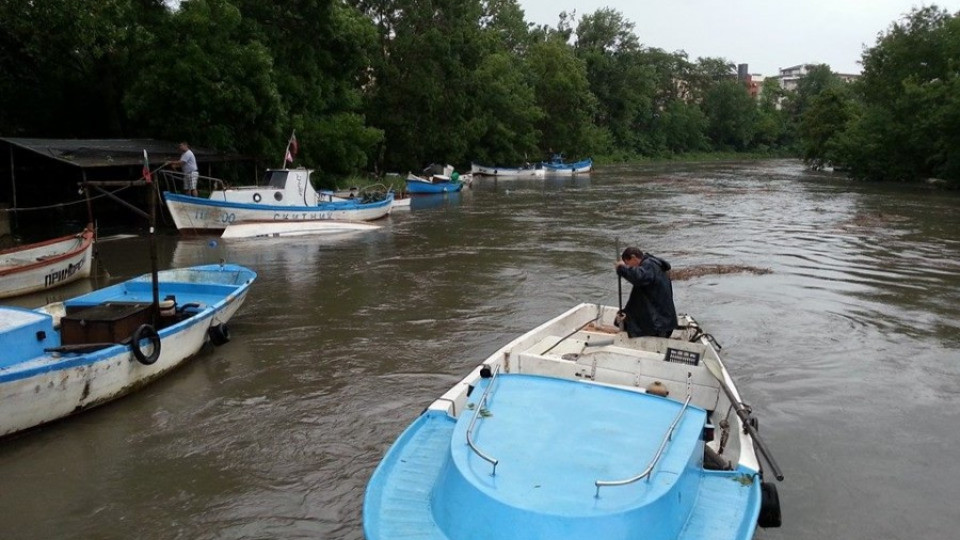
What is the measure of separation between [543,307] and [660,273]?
210 inches

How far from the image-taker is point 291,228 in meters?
22.8

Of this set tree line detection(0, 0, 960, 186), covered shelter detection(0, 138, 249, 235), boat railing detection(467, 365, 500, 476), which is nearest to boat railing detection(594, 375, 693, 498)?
boat railing detection(467, 365, 500, 476)

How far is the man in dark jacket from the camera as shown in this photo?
26.0ft

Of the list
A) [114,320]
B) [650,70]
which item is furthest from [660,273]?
[650,70]

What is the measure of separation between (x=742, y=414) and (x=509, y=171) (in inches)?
2042

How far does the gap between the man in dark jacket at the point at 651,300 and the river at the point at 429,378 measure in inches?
62.4

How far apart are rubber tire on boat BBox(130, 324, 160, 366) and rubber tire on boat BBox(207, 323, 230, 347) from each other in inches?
59.5

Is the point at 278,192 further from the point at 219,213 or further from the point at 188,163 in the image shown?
the point at 188,163

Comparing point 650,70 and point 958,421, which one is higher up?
point 650,70

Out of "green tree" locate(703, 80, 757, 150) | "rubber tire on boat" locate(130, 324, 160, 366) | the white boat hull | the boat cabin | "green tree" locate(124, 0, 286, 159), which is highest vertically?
"green tree" locate(703, 80, 757, 150)

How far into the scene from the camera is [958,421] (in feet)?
26.2

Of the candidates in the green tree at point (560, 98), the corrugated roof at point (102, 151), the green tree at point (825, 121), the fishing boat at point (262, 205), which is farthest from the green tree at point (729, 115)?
the corrugated roof at point (102, 151)

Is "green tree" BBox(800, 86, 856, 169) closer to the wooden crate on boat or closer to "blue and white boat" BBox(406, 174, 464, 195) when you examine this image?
"blue and white boat" BBox(406, 174, 464, 195)

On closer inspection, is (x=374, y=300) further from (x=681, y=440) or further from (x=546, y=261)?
(x=681, y=440)
